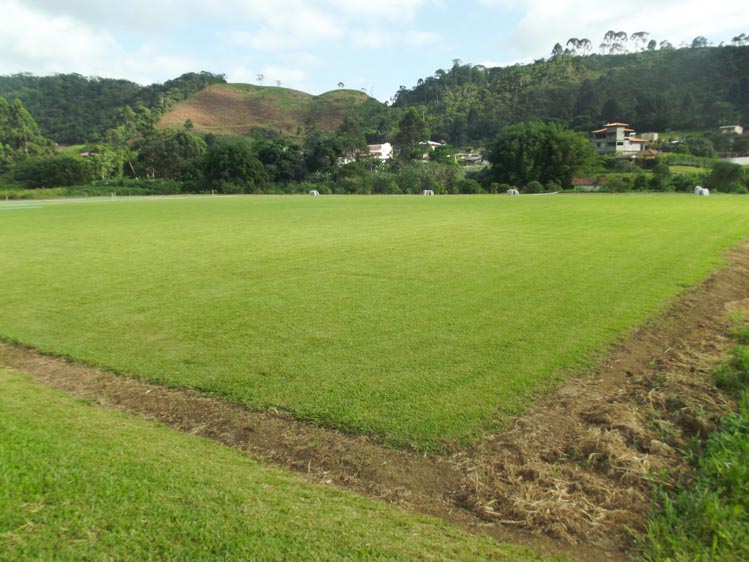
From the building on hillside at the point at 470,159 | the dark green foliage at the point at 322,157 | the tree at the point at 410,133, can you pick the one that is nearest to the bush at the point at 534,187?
the tree at the point at 410,133

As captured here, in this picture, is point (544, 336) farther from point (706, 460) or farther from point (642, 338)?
point (706, 460)

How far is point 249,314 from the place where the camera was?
6.07 metres

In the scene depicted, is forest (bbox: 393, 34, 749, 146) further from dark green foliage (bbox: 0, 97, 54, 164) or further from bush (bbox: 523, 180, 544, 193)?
dark green foliage (bbox: 0, 97, 54, 164)

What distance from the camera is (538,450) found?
3.16m

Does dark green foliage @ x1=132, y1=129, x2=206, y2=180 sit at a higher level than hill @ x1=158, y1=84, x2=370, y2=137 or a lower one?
lower

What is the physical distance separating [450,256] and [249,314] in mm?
5259

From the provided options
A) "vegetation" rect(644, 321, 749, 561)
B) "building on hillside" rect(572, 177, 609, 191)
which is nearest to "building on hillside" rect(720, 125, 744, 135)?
"building on hillside" rect(572, 177, 609, 191)

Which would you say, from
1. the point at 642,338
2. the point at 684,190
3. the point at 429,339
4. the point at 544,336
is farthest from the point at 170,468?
the point at 684,190

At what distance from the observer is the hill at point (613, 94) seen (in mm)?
83750

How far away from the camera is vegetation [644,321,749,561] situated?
225cm

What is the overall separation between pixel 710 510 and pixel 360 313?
419cm

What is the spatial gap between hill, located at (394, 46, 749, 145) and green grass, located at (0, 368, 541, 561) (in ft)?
304

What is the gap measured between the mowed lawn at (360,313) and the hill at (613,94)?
8478 centimetres

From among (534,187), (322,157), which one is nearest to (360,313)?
(534,187)
